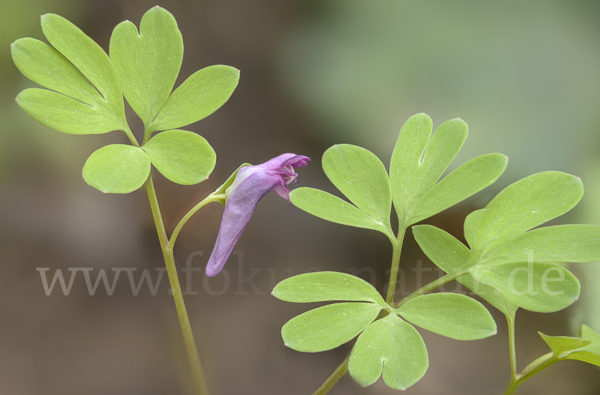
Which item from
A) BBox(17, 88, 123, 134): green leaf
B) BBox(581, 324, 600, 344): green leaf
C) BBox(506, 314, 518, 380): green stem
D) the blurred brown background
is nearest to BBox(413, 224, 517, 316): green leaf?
BBox(506, 314, 518, 380): green stem

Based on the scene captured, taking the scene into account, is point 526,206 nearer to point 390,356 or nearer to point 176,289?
point 390,356

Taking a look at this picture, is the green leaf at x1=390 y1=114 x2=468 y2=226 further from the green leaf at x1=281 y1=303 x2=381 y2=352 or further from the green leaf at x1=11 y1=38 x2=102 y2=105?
the green leaf at x1=11 y1=38 x2=102 y2=105

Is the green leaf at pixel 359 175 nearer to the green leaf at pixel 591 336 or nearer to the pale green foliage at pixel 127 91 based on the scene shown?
the pale green foliage at pixel 127 91

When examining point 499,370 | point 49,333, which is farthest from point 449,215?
point 49,333

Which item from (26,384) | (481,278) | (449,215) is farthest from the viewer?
(449,215)

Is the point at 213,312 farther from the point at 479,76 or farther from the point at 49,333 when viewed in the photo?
the point at 479,76

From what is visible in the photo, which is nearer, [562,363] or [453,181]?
[453,181]

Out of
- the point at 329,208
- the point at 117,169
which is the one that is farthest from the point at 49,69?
the point at 329,208
